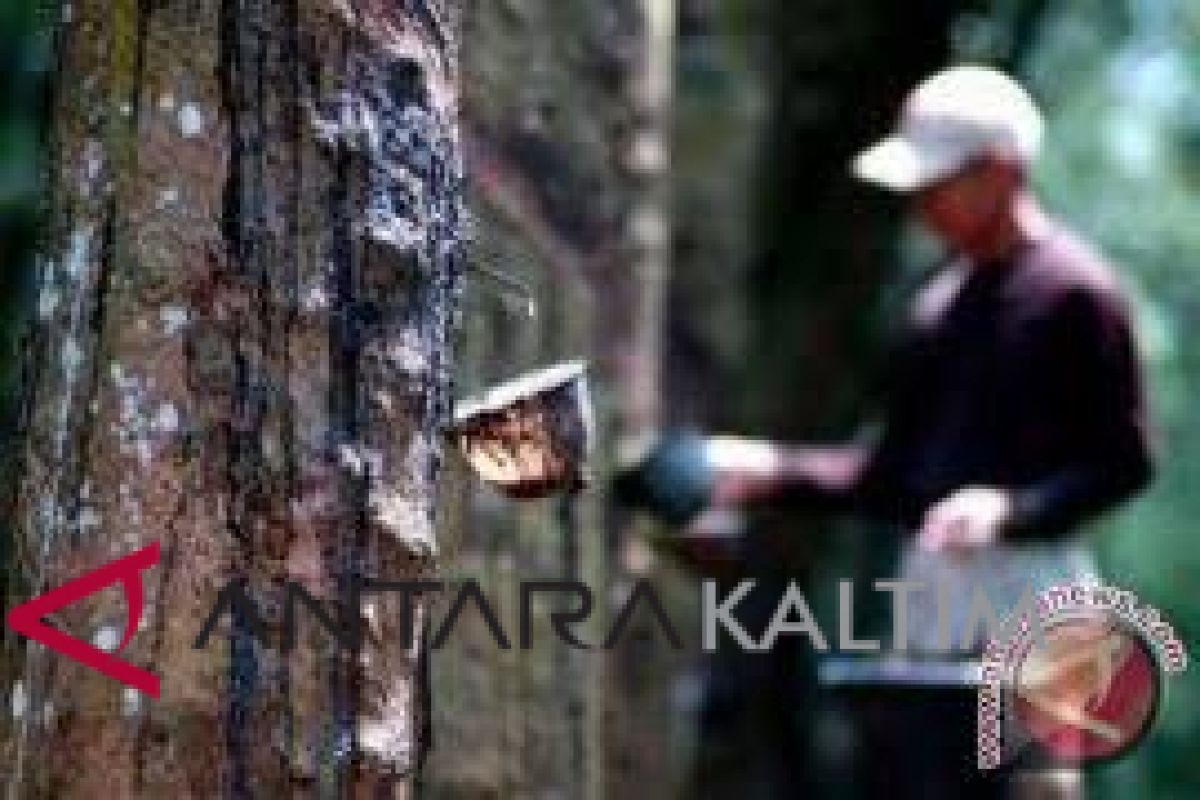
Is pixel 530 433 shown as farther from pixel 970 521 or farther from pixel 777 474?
pixel 777 474

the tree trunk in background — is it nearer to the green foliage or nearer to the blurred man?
the blurred man

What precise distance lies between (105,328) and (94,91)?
25 cm

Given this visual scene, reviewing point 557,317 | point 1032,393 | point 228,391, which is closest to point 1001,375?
point 1032,393

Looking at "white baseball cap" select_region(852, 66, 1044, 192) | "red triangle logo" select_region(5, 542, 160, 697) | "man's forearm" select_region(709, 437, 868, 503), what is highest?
"white baseball cap" select_region(852, 66, 1044, 192)

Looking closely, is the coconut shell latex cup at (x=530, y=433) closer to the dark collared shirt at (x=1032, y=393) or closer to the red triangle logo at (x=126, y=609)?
the red triangle logo at (x=126, y=609)

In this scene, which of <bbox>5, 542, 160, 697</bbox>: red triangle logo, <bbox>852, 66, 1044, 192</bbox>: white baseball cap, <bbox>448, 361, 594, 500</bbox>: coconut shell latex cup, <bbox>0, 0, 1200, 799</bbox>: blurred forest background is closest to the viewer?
<bbox>5, 542, 160, 697</bbox>: red triangle logo

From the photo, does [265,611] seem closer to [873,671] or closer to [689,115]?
[873,671]

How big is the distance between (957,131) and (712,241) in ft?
12.6

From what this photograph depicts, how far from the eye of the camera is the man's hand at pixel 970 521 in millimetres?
4219

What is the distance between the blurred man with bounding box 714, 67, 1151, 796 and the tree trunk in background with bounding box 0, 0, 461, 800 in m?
1.79

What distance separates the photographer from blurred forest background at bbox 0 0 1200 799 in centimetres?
466

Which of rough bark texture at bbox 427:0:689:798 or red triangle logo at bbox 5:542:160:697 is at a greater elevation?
rough bark texture at bbox 427:0:689:798

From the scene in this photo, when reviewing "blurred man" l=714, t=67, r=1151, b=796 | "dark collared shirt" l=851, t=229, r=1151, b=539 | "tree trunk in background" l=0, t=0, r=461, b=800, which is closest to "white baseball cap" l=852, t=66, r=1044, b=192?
"blurred man" l=714, t=67, r=1151, b=796

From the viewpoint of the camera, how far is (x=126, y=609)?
2.49 m
